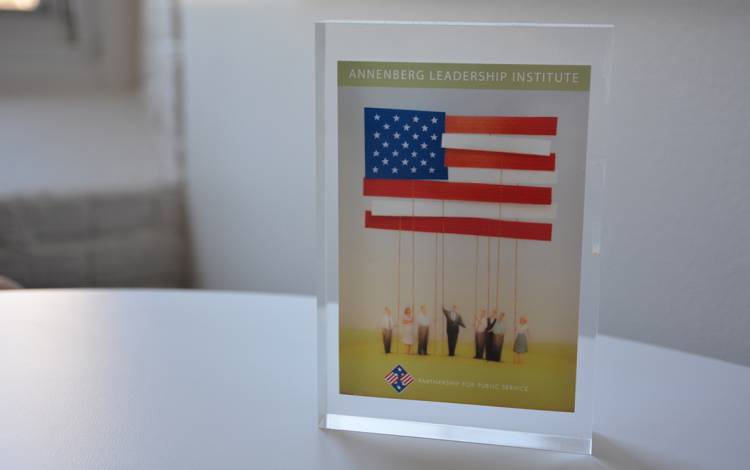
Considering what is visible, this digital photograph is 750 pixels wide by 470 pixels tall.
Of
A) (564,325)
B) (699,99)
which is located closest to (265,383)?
(564,325)

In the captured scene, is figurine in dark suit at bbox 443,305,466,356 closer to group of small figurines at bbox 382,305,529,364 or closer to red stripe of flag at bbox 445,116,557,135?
group of small figurines at bbox 382,305,529,364

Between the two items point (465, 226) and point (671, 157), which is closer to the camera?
point (465, 226)

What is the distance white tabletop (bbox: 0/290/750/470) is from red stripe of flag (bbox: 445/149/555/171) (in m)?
0.23

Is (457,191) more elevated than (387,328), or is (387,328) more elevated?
(457,191)

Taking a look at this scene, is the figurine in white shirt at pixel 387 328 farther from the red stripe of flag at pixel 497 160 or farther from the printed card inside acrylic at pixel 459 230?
the red stripe of flag at pixel 497 160

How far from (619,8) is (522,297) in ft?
4.13

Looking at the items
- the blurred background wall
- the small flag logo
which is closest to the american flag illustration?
the small flag logo

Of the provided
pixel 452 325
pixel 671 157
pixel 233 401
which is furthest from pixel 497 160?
pixel 671 157

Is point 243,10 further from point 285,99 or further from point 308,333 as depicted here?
point 308,333

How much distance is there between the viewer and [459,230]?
696mm

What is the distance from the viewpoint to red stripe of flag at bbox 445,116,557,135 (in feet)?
2.19

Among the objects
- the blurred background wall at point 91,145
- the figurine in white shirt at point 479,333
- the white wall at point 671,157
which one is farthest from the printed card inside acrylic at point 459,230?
the blurred background wall at point 91,145

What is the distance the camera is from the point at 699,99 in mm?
1683

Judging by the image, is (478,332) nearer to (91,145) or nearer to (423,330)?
(423,330)
